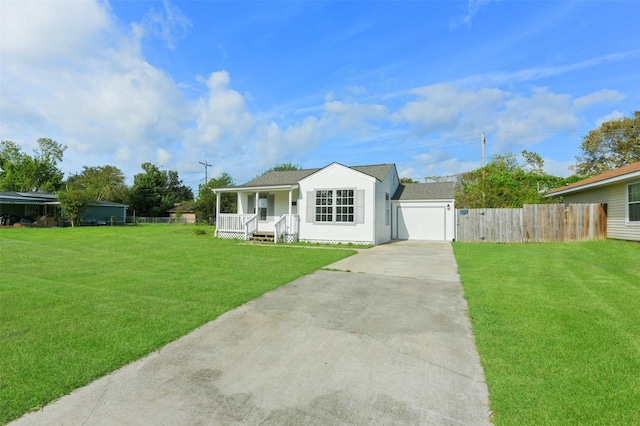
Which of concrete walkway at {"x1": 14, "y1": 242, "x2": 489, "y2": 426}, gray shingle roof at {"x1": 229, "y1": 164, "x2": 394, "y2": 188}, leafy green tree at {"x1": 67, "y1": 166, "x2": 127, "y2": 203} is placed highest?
leafy green tree at {"x1": 67, "y1": 166, "x2": 127, "y2": 203}

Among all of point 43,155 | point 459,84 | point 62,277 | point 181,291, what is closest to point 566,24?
point 459,84

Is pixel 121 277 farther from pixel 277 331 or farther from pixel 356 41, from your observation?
pixel 356 41

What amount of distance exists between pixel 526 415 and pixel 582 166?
104 ft

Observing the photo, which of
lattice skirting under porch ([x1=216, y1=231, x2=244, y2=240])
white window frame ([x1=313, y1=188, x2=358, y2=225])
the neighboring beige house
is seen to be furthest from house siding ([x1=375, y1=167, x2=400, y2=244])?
the neighboring beige house

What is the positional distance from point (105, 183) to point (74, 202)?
2411 centimetres

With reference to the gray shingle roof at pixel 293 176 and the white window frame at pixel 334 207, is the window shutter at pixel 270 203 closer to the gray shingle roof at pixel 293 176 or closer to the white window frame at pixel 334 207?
the gray shingle roof at pixel 293 176

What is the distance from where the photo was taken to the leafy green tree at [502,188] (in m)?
18.2

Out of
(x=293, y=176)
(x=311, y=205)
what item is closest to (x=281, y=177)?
(x=293, y=176)

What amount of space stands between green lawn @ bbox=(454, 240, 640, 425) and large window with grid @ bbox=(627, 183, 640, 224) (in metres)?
5.66

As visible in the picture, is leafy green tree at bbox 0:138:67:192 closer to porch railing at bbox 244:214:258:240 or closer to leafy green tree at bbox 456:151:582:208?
porch railing at bbox 244:214:258:240

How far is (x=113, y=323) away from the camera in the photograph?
398 centimetres

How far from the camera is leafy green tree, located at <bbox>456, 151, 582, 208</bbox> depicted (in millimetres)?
18234

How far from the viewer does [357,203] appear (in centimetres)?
1420

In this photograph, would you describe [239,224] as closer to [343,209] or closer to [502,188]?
[343,209]
